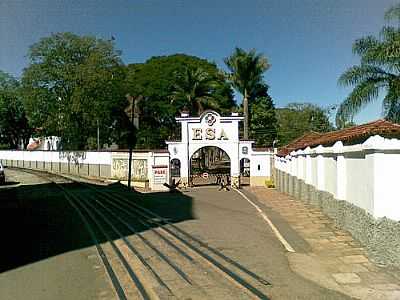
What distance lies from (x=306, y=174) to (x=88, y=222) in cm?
857

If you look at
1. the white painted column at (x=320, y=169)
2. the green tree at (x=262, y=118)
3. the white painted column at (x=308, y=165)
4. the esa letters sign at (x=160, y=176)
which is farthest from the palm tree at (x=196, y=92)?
the white painted column at (x=320, y=169)

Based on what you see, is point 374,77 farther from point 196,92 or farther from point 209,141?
point 196,92

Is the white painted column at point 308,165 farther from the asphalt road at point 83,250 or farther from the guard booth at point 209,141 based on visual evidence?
the guard booth at point 209,141

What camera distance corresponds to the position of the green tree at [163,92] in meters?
49.2

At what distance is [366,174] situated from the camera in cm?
932

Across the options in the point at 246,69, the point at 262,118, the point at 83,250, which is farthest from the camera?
the point at 262,118

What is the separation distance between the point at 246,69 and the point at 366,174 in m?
31.7

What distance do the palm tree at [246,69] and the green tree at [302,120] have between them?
25.4m

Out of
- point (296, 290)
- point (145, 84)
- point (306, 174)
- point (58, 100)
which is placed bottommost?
point (296, 290)

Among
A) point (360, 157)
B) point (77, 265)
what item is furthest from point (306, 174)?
point (77, 265)

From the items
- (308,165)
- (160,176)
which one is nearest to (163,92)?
(160,176)

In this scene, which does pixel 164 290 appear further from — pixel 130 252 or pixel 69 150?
pixel 69 150

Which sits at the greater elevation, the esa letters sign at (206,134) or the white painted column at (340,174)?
the esa letters sign at (206,134)

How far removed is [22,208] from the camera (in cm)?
1742
